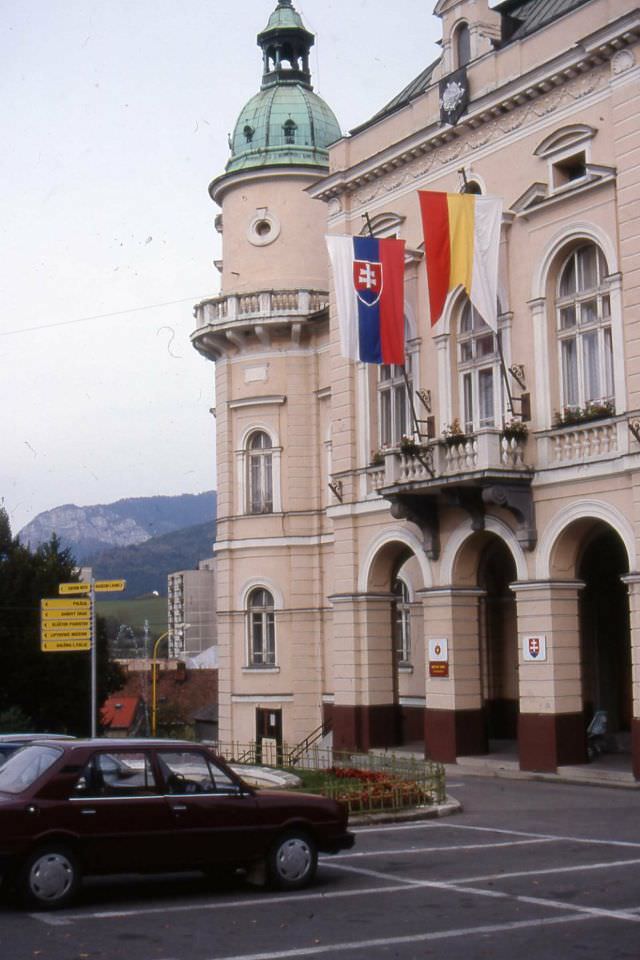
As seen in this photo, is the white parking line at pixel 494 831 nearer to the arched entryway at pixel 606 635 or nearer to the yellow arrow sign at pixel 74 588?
the arched entryway at pixel 606 635

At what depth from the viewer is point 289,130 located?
43.5m

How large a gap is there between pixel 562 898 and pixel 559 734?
14763 mm

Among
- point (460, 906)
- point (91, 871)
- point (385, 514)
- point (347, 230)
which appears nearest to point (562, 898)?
point (460, 906)

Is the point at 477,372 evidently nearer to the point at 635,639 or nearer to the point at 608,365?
the point at 608,365

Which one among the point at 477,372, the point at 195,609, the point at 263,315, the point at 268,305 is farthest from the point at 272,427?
the point at 195,609

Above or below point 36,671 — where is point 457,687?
below

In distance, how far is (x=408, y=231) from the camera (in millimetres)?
33938

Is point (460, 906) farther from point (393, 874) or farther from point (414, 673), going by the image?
point (414, 673)

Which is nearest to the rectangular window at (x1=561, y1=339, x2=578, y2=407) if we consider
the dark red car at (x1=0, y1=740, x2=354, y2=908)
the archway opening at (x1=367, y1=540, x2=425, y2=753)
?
the archway opening at (x1=367, y1=540, x2=425, y2=753)

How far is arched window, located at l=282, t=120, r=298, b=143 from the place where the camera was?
43.4 metres

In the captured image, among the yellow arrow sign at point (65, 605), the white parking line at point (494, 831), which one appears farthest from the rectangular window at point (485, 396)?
the white parking line at point (494, 831)

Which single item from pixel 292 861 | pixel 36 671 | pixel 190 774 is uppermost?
pixel 36 671

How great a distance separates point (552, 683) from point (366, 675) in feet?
22.6

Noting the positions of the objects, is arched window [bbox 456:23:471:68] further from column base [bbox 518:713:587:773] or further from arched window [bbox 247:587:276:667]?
arched window [bbox 247:587:276:667]
